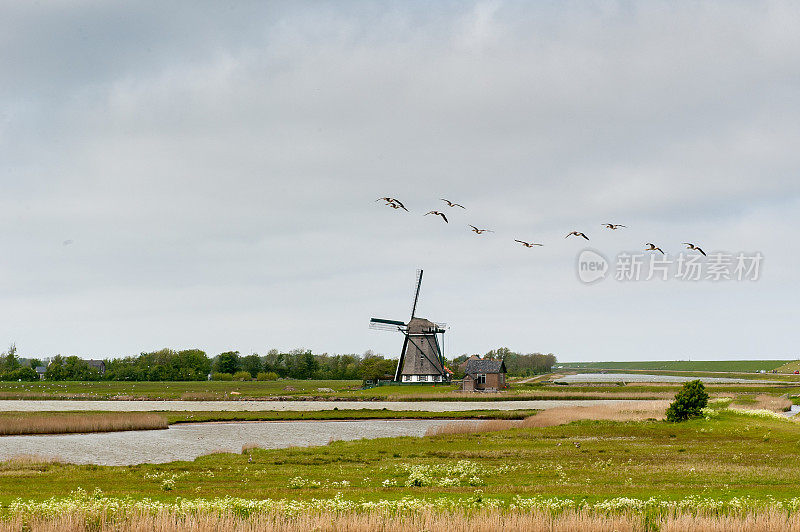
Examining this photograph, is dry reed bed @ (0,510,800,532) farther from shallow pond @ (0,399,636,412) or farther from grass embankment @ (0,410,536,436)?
shallow pond @ (0,399,636,412)

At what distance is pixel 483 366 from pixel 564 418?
77030 millimetres

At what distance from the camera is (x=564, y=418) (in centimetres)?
7219

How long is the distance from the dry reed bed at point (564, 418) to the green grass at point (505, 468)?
6.39 m

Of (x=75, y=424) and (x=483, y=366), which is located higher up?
(x=483, y=366)

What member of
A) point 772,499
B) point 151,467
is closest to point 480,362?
point 151,467

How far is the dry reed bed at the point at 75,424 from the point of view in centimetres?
6919

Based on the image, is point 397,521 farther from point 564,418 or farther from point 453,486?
point 564,418

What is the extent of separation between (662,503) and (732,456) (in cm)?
2083

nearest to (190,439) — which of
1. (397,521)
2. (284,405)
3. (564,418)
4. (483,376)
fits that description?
(564,418)

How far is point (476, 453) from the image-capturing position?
45.1 m

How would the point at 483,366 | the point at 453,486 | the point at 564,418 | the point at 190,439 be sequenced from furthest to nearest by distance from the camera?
the point at 483,366, the point at 564,418, the point at 190,439, the point at 453,486

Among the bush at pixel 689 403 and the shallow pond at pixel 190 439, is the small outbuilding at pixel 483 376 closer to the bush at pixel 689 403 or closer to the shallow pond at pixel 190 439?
the shallow pond at pixel 190 439

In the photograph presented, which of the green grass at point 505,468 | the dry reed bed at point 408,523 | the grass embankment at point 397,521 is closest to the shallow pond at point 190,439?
the green grass at point 505,468

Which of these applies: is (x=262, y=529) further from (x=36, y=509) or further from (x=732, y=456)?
(x=732, y=456)
